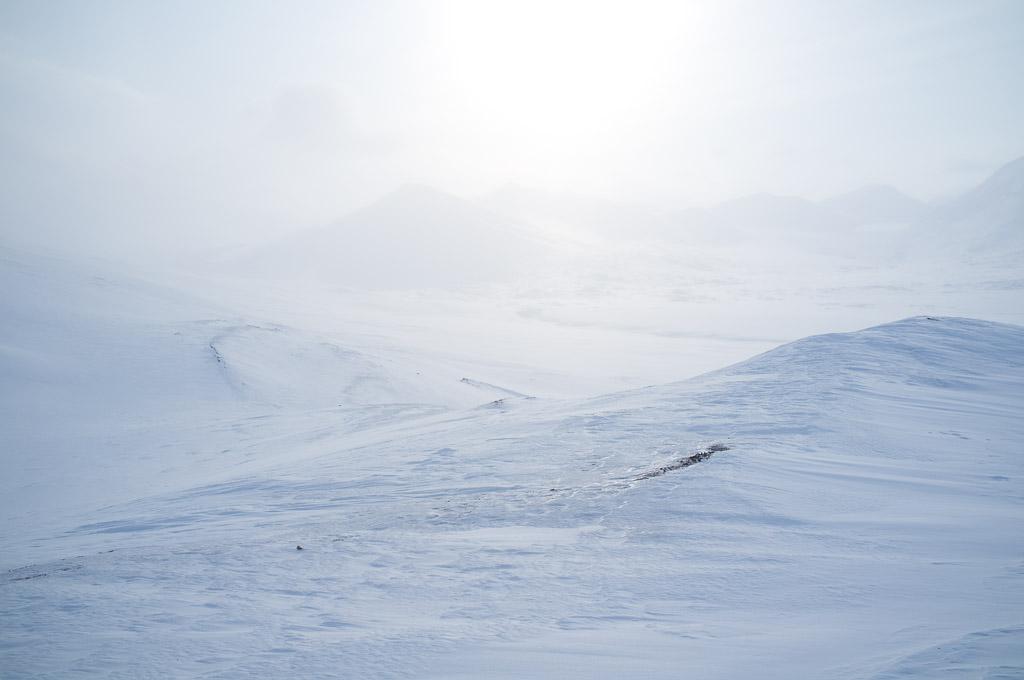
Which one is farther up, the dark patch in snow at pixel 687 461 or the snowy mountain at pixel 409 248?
the snowy mountain at pixel 409 248

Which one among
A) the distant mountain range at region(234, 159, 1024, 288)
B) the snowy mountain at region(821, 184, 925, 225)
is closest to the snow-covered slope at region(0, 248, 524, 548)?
the distant mountain range at region(234, 159, 1024, 288)

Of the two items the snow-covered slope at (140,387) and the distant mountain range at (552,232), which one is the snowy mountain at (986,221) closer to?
the distant mountain range at (552,232)

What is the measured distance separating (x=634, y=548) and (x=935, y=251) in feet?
247

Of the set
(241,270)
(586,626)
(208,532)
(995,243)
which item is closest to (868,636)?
(586,626)

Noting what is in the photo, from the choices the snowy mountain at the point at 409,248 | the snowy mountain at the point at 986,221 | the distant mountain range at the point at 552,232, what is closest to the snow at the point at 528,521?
the snowy mountain at the point at 409,248

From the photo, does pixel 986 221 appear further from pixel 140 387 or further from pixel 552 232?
pixel 140 387

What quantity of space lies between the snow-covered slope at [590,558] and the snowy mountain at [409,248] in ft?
135

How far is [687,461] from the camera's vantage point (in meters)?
4.35

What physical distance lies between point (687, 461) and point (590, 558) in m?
1.44

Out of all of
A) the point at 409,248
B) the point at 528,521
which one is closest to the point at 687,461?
the point at 528,521

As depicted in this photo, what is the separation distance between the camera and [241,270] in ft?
174

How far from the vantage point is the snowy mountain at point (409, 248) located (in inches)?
1917

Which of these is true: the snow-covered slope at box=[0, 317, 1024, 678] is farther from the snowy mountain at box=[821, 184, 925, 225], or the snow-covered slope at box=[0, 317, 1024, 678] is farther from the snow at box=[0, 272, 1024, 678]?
the snowy mountain at box=[821, 184, 925, 225]

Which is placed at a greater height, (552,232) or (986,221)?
(986,221)
